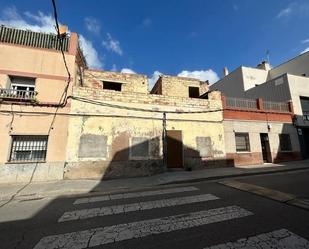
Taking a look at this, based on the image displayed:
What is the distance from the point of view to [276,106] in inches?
643

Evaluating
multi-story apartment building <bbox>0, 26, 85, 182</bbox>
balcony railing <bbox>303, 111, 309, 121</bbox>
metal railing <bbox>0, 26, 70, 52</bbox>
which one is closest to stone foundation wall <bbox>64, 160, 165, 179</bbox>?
multi-story apartment building <bbox>0, 26, 85, 182</bbox>

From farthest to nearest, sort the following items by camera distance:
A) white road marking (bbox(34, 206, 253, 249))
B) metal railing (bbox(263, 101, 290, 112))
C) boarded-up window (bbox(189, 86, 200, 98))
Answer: boarded-up window (bbox(189, 86, 200, 98)), metal railing (bbox(263, 101, 290, 112)), white road marking (bbox(34, 206, 253, 249))

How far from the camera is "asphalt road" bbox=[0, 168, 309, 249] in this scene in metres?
3.18

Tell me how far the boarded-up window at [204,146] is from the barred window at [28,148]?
9108 mm

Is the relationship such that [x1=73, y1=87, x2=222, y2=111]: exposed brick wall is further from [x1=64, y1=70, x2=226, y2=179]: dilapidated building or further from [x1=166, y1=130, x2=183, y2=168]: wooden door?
[x1=166, y1=130, x2=183, y2=168]: wooden door

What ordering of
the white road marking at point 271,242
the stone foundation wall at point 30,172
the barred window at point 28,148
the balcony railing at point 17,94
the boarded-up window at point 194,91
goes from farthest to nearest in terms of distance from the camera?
the boarded-up window at point 194,91, the balcony railing at point 17,94, the barred window at point 28,148, the stone foundation wall at point 30,172, the white road marking at point 271,242

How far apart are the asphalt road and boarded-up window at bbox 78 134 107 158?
4.40m

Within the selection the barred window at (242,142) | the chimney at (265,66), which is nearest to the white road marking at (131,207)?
the barred window at (242,142)

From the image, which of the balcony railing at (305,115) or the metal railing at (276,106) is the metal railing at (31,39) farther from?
the balcony railing at (305,115)

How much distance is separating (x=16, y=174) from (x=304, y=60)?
92.2 feet

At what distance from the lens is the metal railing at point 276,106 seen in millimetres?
16141

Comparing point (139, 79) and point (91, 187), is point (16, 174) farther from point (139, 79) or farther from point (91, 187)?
point (139, 79)

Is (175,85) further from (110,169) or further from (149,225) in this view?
(149,225)

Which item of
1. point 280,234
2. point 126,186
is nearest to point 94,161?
point 126,186
